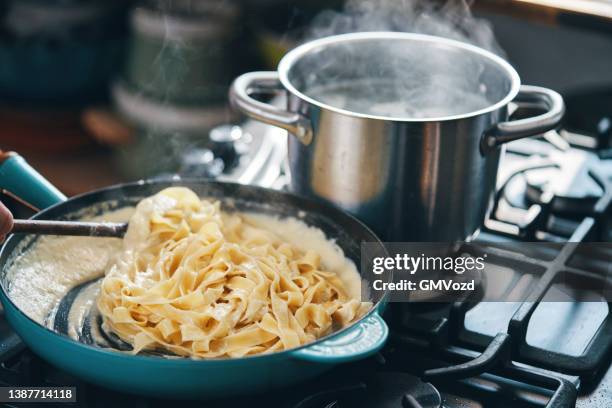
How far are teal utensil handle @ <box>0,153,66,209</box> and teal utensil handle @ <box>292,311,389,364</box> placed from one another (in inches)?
17.8

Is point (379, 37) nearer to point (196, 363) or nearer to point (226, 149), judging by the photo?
point (226, 149)

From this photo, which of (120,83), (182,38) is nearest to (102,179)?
(120,83)

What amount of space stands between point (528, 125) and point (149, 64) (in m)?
1.48

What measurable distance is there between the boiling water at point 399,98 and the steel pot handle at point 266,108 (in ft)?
0.21

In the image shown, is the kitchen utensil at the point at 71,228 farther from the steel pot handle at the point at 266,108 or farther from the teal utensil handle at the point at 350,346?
the teal utensil handle at the point at 350,346

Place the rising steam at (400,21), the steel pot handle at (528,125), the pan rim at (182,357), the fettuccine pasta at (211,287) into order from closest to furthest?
the pan rim at (182,357) → the fettuccine pasta at (211,287) → the steel pot handle at (528,125) → the rising steam at (400,21)

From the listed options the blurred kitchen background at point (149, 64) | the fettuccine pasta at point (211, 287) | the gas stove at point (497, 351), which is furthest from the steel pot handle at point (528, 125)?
the blurred kitchen background at point (149, 64)

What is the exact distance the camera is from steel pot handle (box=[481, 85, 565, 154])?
945mm

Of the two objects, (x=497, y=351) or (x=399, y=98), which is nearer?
(x=497, y=351)

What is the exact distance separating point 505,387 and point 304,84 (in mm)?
508

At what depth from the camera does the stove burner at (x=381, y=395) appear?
79 cm

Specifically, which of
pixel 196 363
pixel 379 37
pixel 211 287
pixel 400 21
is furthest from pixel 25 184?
pixel 400 21

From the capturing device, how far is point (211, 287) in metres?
0.93

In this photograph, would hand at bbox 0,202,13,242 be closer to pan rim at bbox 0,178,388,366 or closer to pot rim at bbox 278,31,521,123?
pan rim at bbox 0,178,388,366
